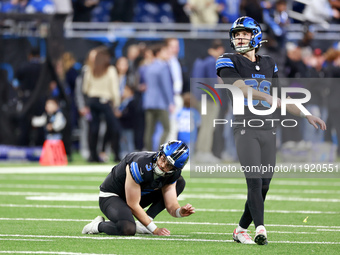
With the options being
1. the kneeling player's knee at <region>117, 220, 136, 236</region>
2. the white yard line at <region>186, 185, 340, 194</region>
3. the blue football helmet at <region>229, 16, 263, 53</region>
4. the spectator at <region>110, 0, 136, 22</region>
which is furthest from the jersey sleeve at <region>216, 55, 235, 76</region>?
the spectator at <region>110, 0, 136, 22</region>

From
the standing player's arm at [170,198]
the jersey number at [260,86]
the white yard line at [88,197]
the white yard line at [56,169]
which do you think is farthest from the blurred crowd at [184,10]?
the jersey number at [260,86]

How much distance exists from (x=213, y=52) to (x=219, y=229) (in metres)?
9.08

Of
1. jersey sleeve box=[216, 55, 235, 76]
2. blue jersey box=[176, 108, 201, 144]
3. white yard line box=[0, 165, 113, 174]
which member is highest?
jersey sleeve box=[216, 55, 235, 76]

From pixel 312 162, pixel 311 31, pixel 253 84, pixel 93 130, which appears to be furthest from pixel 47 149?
pixel 253 84

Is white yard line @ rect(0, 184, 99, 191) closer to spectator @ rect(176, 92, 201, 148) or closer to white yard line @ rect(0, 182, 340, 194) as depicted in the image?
white yard line @ rect(0, 182, 340, 194)

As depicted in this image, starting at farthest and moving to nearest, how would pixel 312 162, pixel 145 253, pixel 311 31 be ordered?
pixel 311 31 < pixel 312 162 < pixel 145 253

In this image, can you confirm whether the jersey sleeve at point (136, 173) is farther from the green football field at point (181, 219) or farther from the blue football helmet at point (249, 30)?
the blue football helmet at point (249, 30)

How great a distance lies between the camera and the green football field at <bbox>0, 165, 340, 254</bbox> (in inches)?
268

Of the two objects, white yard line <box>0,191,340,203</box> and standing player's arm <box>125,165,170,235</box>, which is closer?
standing player's arm <box>125,165,170,235</box>

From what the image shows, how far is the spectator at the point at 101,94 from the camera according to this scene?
1716 centimetres

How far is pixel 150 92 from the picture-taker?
17.5 metres

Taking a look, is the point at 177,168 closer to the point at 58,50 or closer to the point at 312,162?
the point at 312,162

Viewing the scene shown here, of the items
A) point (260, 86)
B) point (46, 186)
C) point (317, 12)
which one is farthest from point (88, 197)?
point (317, 12)

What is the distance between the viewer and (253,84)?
717 cm
